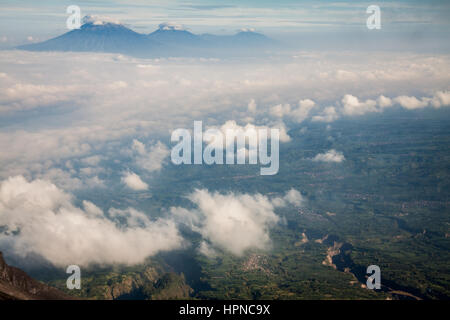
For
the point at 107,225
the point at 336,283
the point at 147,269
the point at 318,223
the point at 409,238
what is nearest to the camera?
the point at 336,283

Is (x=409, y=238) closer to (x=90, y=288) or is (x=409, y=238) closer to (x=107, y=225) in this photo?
(x=90, y=288)

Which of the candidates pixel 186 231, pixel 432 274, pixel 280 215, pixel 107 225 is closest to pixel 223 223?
pixel 186 231

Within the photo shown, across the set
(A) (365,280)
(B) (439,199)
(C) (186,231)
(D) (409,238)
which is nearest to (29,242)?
(C) (186,231)

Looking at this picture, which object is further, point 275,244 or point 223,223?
point 223,223

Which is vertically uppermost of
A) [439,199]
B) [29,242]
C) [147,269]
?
[439,199]
